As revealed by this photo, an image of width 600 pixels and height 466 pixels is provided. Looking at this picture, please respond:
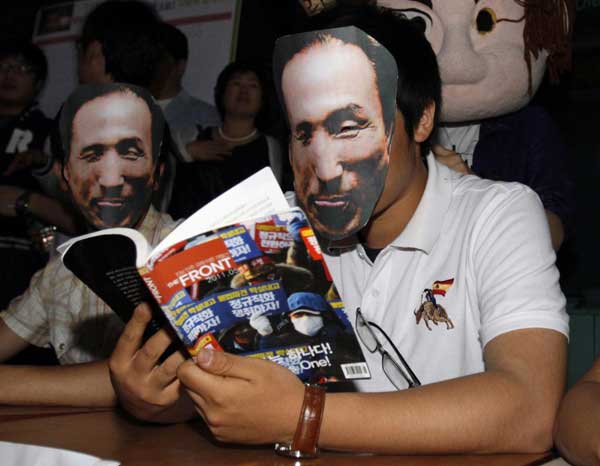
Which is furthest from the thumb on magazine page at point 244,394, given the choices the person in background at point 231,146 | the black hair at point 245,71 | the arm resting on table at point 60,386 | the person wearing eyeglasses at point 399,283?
the black hair at point 245,71

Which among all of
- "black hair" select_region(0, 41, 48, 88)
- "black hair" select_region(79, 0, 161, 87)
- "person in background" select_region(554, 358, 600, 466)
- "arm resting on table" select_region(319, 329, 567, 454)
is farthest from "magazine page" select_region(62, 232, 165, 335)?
"black hair" select_region(0, 41, 48, 88)

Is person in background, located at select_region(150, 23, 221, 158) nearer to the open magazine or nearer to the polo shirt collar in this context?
the polo shirt collar

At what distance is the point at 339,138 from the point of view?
50.5 inches

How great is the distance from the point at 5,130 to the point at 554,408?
2351 millimetres

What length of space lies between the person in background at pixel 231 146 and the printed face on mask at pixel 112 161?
76 centimetres

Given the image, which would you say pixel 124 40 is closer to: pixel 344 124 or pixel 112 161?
pixel 112 161

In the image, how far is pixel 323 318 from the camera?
3.29ft

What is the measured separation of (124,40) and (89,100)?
483mm

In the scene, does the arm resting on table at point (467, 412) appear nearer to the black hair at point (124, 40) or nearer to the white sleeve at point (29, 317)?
the white sleeve at point (29, 317)

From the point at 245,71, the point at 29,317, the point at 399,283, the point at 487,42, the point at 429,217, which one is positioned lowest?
the point at 29,317

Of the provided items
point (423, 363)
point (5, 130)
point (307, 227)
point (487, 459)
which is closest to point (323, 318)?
point (307, 227)

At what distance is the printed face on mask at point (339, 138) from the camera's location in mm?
1280

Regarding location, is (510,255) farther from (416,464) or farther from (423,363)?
(416,464)

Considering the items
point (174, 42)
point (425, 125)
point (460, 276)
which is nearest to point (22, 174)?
point (174, 42)
